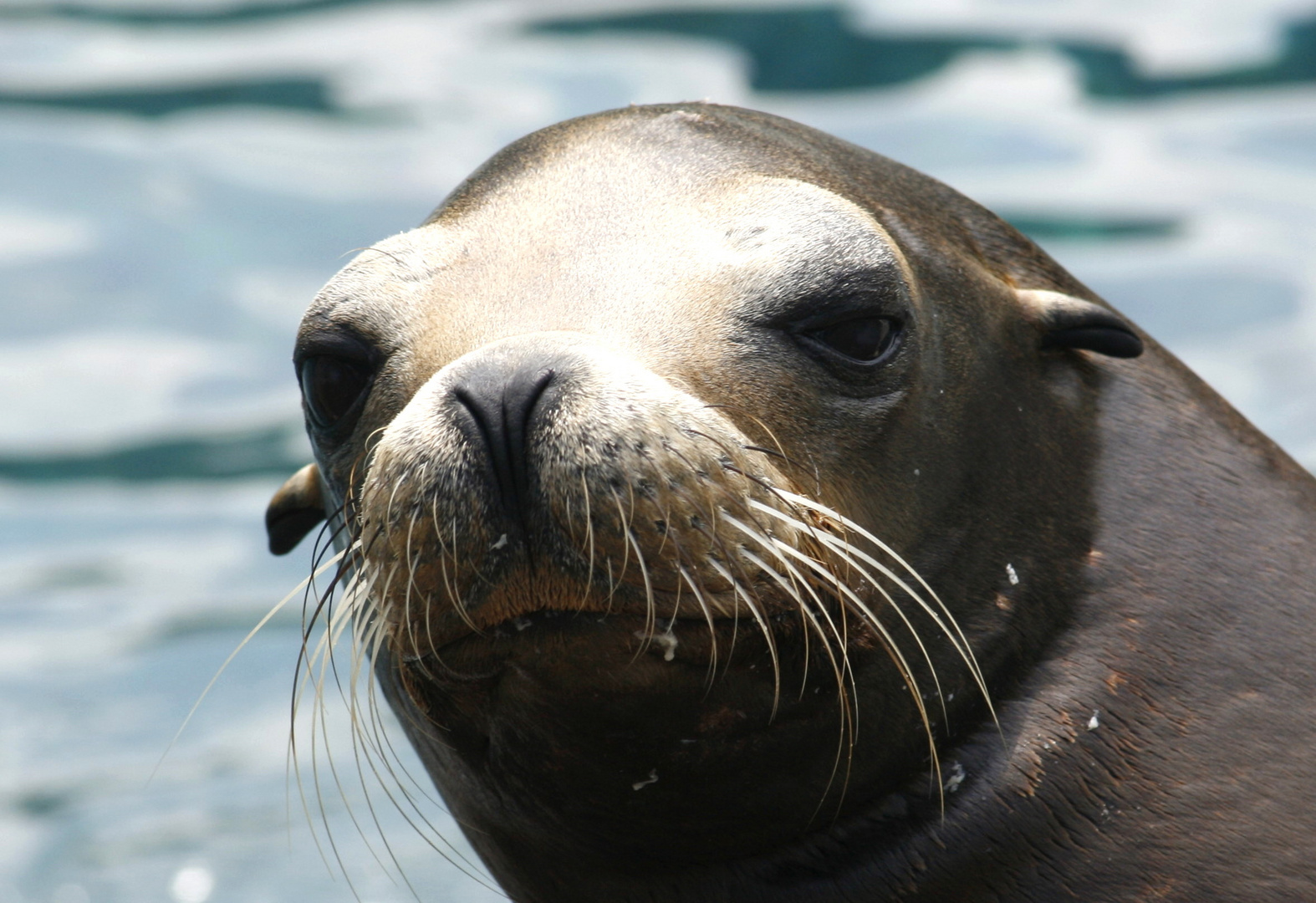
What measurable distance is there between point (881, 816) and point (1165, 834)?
0.54 metres

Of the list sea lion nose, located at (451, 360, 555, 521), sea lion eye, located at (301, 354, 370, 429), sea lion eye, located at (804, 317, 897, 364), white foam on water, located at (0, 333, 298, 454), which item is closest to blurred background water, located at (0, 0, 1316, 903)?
white foam on water, located at (0, 333, 298, 454)

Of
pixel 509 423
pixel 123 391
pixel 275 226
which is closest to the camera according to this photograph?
pixel 509 423

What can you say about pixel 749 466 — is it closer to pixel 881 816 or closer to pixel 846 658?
pixel 846 658

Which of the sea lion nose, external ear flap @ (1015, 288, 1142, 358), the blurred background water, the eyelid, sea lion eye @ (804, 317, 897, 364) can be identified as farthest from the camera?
the blurred background water

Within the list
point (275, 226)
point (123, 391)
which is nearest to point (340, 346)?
point (123, 391)

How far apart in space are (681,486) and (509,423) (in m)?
0.30

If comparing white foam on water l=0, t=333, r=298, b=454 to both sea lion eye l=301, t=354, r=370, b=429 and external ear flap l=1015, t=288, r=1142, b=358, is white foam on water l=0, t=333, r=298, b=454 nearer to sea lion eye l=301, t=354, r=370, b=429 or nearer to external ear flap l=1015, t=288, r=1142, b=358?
sea lion eye l=301, t=354, r=370, b=429

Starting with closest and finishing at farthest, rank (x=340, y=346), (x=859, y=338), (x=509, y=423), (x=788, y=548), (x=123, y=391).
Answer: (x=509, y=423) → (x=788, y=548) → (x=859, y=338) → (x=340, y=346) → (x=123, y=391)

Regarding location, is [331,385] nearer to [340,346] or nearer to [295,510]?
[340,346]

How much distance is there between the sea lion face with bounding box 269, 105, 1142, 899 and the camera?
309cm

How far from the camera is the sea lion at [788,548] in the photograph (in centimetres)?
312

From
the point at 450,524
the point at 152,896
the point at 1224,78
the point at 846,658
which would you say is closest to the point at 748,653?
the point at 846,658

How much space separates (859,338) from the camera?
3.60 m

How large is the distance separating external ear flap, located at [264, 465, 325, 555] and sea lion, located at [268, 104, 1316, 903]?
54 cm
